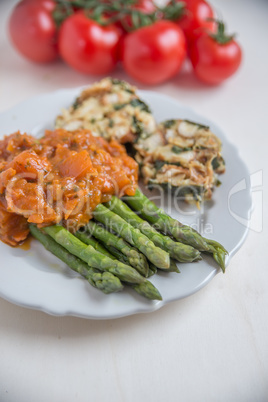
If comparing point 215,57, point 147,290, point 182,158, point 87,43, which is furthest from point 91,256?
point 215,57

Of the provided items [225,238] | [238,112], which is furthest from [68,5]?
[225,238]

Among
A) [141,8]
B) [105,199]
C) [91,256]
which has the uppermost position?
[141,8]

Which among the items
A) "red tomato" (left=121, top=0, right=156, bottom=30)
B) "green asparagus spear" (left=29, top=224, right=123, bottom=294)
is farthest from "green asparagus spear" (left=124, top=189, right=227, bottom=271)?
"red tomato" (left=121, top=0, right=156, bottom=30)

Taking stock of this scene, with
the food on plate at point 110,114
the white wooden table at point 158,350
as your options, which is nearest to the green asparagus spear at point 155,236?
the white wooden table at point 158,350

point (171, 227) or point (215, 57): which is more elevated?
point (215, 57)

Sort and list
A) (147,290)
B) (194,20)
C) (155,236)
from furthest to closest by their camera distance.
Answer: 1. (194,20)
2. (155,236)
3. (147,290)

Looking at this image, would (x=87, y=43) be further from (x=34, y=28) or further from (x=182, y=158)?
(x=182, y=158)

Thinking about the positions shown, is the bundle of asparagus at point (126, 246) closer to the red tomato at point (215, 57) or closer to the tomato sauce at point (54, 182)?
the tomato sauce at point (54, 182)
